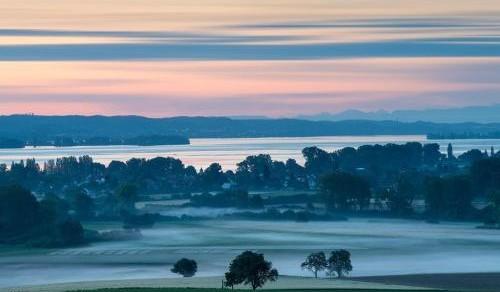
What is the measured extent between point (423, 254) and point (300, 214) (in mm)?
30159

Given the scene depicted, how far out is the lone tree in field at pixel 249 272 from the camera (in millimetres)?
54391

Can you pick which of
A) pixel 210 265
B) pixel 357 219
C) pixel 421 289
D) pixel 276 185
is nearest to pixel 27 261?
pixel 210 265

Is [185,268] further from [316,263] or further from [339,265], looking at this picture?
[339,265]

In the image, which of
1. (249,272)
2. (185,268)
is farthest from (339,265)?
(249,272)

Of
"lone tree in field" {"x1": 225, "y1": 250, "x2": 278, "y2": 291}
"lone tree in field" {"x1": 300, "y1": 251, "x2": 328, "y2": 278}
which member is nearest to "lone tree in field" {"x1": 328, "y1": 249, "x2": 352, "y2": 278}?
"lone tree in field" {"x1": 300, "y1": 251, "x2": 328, "y2": 278}

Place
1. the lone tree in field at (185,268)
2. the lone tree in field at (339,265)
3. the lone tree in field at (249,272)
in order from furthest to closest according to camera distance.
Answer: the lone tree in field at (339,265), the lone tree in field at (185,268), the lone tree in field at (249,272)

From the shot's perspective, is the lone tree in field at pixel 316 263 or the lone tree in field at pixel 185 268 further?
the lone tree in field at pixel 316 263

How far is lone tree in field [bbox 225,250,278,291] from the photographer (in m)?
54.4

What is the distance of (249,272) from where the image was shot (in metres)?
54.5

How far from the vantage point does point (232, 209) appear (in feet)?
381

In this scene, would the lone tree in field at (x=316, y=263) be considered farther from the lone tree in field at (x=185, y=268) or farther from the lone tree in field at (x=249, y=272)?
the lone tree in field at (x=249, y=272)

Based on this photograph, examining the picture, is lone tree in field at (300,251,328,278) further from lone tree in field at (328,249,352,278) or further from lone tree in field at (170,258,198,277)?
lone tree in field at (170,258,198,277)

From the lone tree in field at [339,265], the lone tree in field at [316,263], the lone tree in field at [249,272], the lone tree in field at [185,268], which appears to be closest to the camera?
the lone tree in field at [249,272]

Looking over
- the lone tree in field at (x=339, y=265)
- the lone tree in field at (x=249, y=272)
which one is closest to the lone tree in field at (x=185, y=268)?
the lone tree in field at (x=339, y=265)
